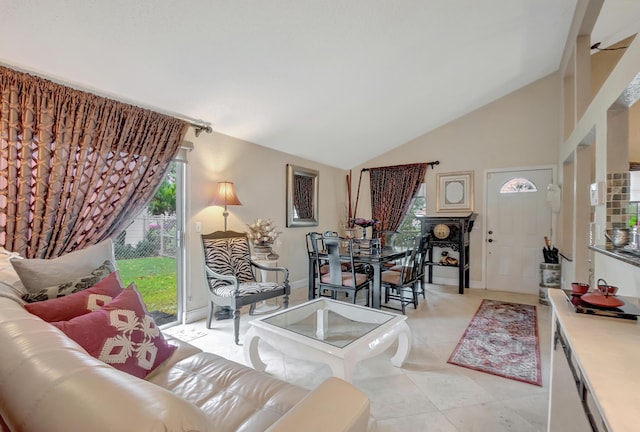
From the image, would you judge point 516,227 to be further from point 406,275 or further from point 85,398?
point 85,398

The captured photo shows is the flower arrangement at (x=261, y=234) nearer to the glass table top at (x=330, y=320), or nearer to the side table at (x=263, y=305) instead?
the side table at (x=263, y=305)

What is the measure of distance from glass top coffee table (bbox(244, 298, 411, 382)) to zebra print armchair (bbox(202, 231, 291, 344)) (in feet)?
1.97

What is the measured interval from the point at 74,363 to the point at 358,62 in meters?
3.21

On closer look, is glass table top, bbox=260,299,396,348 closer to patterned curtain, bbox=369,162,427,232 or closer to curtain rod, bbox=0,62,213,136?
curtain rod, bbox=0,62,213,136

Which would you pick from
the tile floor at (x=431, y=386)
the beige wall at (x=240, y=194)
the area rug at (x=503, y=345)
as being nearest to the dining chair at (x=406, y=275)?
the tile floor at (x=431, y=386)

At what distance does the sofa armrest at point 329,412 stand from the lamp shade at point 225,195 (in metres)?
2.74

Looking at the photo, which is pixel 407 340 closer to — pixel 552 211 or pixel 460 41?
pixel 460 41

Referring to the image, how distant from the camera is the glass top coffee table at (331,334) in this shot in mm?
1751

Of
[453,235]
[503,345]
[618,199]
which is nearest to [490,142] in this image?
[453,235]

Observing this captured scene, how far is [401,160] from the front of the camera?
5.51 m

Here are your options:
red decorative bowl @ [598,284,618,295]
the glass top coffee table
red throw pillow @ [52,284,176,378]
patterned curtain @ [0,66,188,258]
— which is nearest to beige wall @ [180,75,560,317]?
patterned curtain @ [0,66,188,258]

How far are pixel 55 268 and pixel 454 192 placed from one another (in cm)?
515

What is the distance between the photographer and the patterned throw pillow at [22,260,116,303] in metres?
1.36

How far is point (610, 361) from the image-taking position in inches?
33.2
